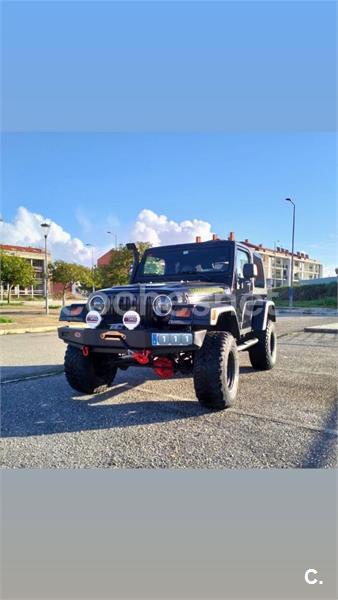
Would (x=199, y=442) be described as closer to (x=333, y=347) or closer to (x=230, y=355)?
(x=230, y=355)

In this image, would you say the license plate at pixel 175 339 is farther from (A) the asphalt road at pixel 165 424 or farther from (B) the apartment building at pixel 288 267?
(B) the apartment building at pixel 288 267

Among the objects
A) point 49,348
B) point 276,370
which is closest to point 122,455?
point 276,370

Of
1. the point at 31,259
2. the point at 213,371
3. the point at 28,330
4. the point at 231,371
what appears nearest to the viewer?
the point at 213,371

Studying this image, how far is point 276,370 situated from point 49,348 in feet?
16.5

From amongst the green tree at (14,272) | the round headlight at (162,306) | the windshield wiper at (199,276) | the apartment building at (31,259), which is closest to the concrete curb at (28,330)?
the windshield wiper at (199,276)

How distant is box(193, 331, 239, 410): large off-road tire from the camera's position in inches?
150

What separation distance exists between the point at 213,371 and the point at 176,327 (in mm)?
538

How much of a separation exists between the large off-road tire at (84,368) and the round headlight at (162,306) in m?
0.94

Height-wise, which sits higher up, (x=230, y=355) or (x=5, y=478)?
(x=230, y=355)

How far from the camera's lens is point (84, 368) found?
14.9 feet

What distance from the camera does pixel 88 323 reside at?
13.5ft

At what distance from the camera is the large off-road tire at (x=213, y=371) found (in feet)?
12.5

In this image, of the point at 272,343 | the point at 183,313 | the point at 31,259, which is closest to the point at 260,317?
the point at 272,343

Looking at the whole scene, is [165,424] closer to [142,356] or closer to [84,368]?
[142,356]
